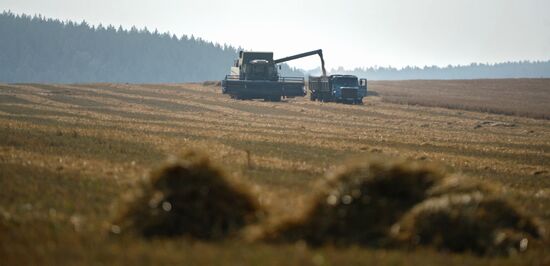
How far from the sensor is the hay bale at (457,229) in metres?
10.5

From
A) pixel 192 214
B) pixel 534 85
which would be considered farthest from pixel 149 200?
pixel 534 85

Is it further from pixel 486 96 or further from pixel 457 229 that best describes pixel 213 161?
pixel 486 96

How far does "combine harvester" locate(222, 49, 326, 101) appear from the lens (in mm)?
75000

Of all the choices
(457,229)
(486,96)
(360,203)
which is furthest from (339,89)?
(457,229)

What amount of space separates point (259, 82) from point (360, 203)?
6444cm

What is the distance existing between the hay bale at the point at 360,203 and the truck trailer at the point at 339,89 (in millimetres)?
64388

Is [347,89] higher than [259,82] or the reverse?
the reverse

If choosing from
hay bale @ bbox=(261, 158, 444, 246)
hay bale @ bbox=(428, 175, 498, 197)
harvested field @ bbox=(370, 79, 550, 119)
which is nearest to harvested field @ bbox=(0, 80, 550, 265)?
hay bale @ bbox=(261, 158, 444, 246)

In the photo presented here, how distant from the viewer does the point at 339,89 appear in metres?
76.9

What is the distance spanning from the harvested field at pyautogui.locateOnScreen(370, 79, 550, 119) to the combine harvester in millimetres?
13373

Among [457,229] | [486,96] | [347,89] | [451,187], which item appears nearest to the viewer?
[457,229]

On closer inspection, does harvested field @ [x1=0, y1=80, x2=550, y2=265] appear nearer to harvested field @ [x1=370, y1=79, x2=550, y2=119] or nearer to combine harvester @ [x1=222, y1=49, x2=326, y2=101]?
harvested field @ [x1=370, y1=79, x2=550, y2=119]

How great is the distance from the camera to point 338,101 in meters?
77.8

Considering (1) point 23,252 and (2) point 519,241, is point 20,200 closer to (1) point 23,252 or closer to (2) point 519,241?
(1) point 23,252
